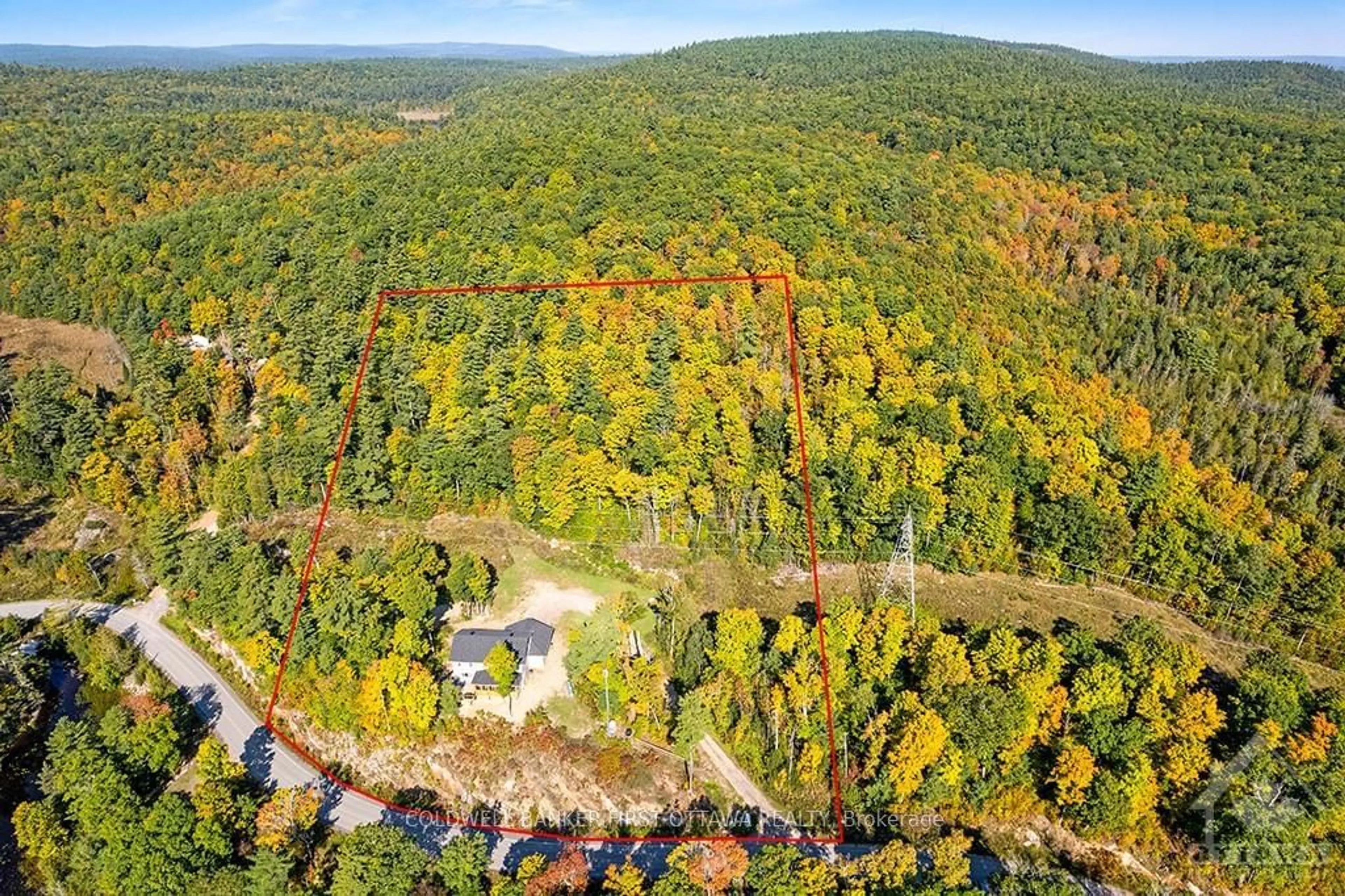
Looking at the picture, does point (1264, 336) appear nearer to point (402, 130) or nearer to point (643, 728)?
point (643, 728)

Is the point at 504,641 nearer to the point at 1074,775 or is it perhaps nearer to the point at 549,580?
the point at 549,580

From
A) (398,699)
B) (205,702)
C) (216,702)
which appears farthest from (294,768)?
(205,702)

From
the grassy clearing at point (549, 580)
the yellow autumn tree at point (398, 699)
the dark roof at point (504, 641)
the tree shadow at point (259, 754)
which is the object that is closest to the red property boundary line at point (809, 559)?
the tree shadow at point (259, 754)

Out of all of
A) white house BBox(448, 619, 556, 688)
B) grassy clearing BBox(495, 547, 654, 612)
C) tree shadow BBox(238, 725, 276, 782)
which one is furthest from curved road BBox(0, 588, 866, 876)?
grassy clearing BBox(495, 547, 654, 612)

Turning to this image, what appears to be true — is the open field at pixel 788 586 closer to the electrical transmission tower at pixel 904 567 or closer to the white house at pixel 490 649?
the electrical transmission tower at pixel 904 567

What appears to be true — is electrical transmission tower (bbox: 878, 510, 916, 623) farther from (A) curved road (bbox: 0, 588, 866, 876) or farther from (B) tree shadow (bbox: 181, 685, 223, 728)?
(B) tree shadow (bbox: 181, 685, 223, 728)
